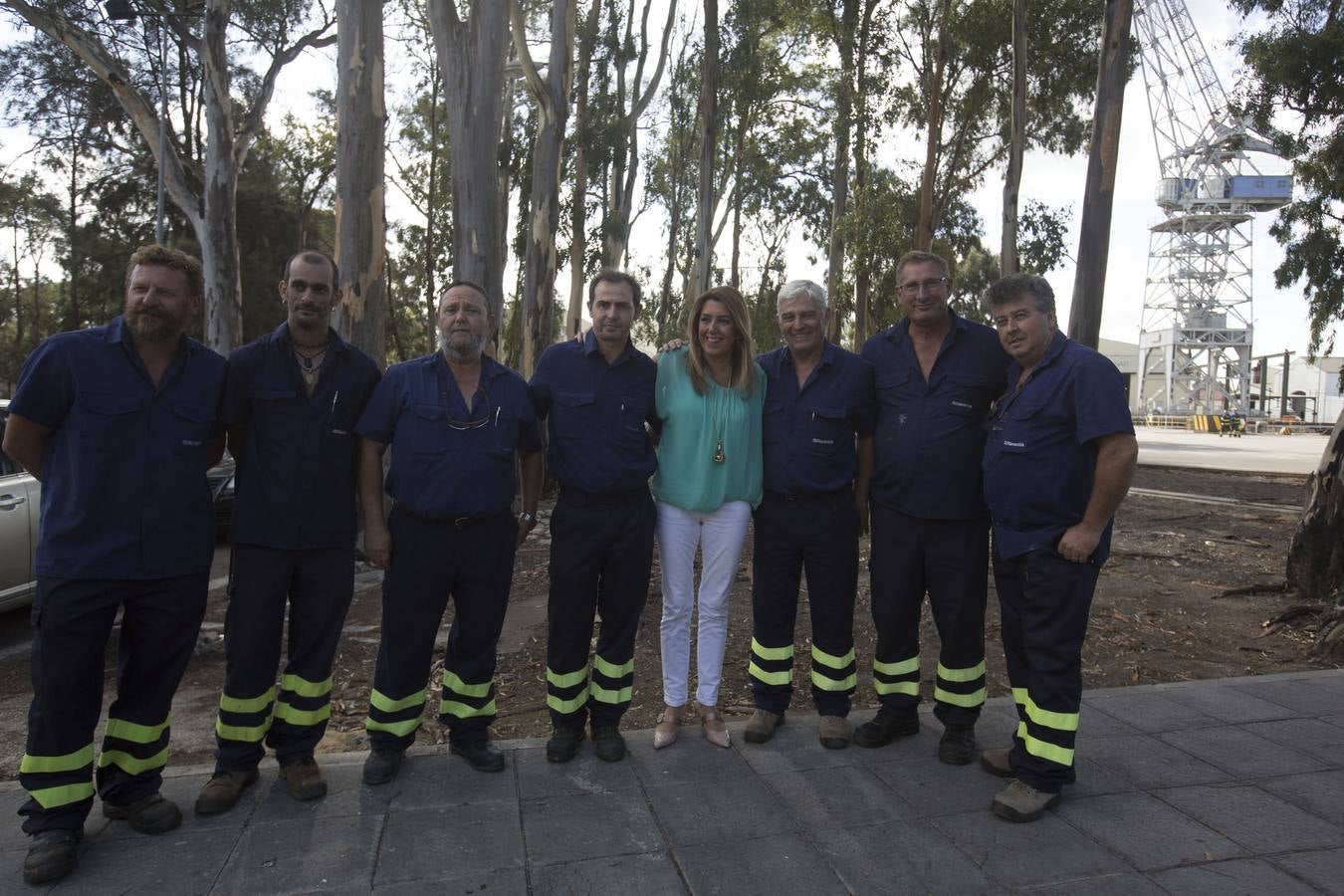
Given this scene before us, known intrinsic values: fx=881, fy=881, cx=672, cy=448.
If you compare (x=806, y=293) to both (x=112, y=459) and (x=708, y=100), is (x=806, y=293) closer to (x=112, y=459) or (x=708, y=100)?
(x=112, y=459)

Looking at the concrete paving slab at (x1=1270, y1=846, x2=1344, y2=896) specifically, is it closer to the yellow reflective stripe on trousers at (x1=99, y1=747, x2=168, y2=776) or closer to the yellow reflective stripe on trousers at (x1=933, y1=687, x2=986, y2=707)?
the yellow reflective stripe on trousers at (x1=933, y1=687, x2=986, y2=707)

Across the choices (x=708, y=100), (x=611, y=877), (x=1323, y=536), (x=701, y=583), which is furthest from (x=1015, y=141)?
(x=611, y=877)

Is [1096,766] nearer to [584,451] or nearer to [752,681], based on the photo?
[752,681]

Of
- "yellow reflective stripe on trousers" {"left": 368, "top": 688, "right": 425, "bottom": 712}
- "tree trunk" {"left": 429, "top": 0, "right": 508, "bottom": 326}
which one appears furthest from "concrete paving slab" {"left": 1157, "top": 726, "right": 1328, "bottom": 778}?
"tree trunk" {"left": 429, "top": 0, "right": 508, "bottom": 326}

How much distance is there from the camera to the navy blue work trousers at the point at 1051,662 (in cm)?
341

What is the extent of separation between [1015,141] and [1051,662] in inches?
748

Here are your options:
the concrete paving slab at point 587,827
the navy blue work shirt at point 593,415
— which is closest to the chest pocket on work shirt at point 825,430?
the navy blue work shirt at point 593,415

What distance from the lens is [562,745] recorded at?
3.82m

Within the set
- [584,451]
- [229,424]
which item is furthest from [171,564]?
[584,451]

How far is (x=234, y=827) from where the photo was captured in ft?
10.5

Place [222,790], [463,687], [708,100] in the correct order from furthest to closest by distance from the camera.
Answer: [708,100] → [463,687] → [222,790]

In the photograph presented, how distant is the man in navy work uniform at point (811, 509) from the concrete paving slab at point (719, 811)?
52 centimetres

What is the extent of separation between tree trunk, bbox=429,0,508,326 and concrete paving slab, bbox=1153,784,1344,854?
25.8 feet

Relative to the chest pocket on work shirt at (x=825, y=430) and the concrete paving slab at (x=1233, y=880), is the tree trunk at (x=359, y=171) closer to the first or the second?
the chest pocket on work shirt at (x=825, y=430)
